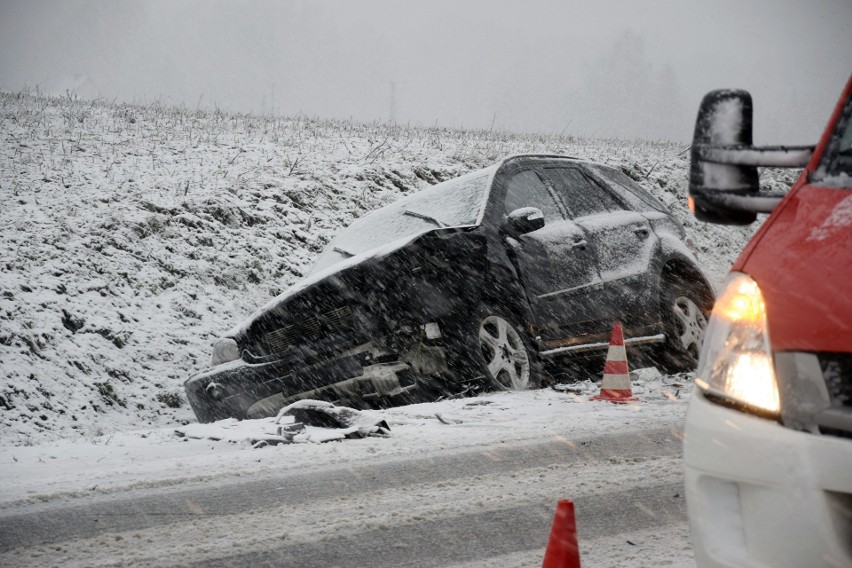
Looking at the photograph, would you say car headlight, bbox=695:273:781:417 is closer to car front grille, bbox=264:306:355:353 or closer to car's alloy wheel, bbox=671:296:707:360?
car front grille, bbox=264:306:355:353

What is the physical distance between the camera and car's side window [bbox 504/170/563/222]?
7.44 meters

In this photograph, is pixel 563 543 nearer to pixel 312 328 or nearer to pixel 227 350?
pixel 312 328

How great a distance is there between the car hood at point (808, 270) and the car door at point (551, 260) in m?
4.81

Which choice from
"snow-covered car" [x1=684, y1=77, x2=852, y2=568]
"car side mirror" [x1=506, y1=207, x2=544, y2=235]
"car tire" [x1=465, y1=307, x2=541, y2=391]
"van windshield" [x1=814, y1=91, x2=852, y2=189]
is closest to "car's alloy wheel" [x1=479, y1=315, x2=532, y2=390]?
"car tire" [x1=465, y1=307, x2=541, y2=391]

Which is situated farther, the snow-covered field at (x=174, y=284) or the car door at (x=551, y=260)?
the car door at (x=551, y=260)

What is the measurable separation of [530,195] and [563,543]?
5.36 meters

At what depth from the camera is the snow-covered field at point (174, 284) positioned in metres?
5.23

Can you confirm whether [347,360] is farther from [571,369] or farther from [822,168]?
[822,168]

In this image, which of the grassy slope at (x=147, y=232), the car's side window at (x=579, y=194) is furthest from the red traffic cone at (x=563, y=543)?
the grassy slope at (x=147, y=232)

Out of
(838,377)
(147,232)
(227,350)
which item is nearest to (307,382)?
(227,350)

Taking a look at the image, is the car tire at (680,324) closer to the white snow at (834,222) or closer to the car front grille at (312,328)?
the car front grille at (312,328)

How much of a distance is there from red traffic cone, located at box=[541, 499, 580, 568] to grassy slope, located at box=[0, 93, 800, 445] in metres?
6.28

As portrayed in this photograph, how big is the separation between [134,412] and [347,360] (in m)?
3.50

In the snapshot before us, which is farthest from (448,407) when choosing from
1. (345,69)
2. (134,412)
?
(345,69)
